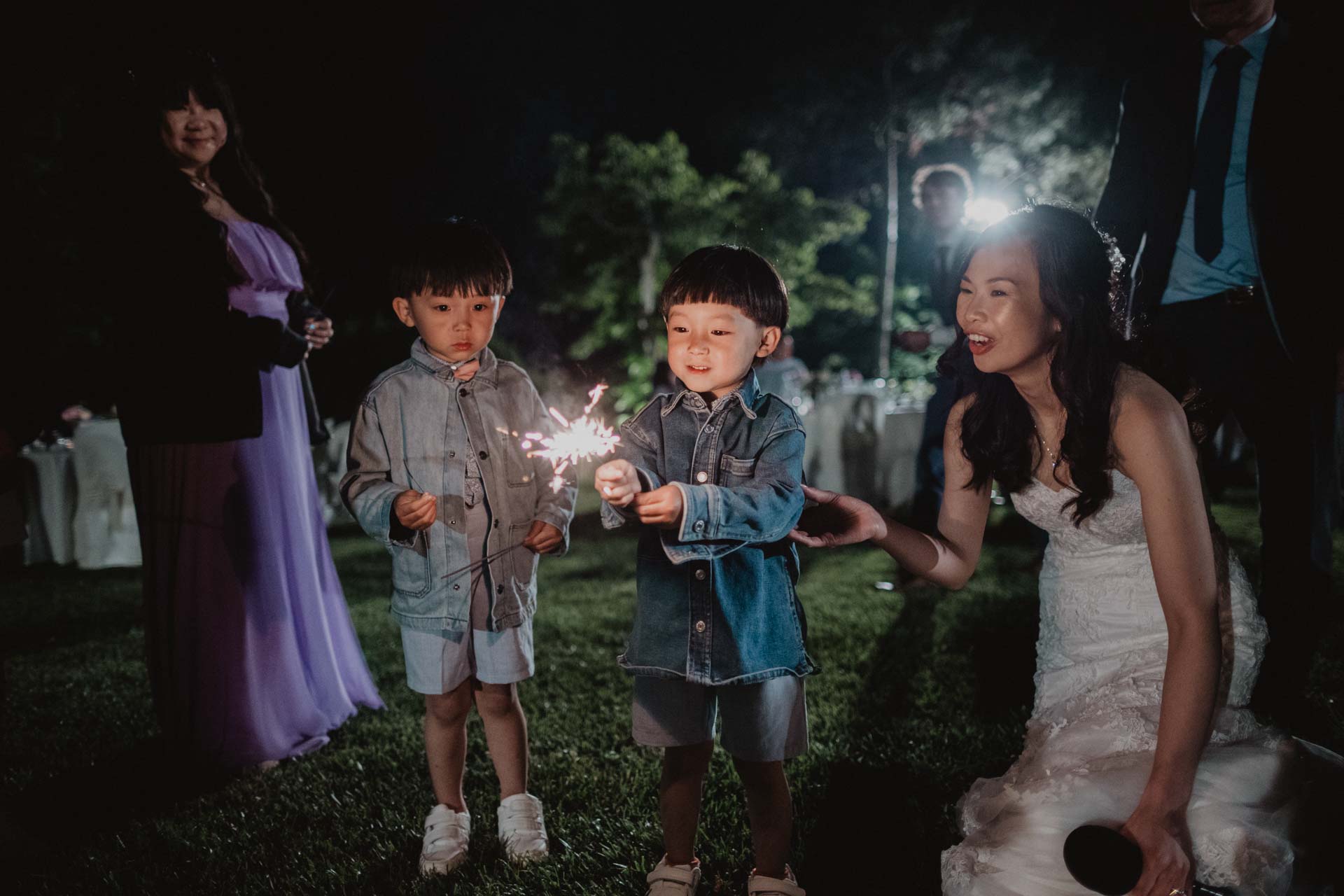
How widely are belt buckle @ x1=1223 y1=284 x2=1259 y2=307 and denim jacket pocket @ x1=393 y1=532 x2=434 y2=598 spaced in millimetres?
3229

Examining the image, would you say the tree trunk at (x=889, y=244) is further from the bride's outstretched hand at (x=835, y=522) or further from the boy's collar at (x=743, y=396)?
the boy's collar at (x=743, y=396)

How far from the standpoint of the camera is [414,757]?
352 centimetres

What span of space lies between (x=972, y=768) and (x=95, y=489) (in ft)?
28.7

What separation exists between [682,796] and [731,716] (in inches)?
13.3

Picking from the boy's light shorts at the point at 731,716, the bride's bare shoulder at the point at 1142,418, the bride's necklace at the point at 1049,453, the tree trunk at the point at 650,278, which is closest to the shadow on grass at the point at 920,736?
Answer: the boy's light shorts at the point at 731,716

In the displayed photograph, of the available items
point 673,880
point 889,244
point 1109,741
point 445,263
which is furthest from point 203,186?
point 889,244

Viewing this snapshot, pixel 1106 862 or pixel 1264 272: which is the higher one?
pixel 1264 272

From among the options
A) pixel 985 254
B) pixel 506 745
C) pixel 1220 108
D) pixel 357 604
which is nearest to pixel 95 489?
pixel 357 604

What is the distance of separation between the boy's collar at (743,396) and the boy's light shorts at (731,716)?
770 millimetres

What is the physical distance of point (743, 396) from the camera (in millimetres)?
2242

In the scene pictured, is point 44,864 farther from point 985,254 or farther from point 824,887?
point 985,254

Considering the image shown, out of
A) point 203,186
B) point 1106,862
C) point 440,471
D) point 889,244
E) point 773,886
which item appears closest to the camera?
point 1106,862

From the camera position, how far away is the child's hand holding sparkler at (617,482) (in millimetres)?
1791

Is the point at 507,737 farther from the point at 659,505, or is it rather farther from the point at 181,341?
the point at 181,341
